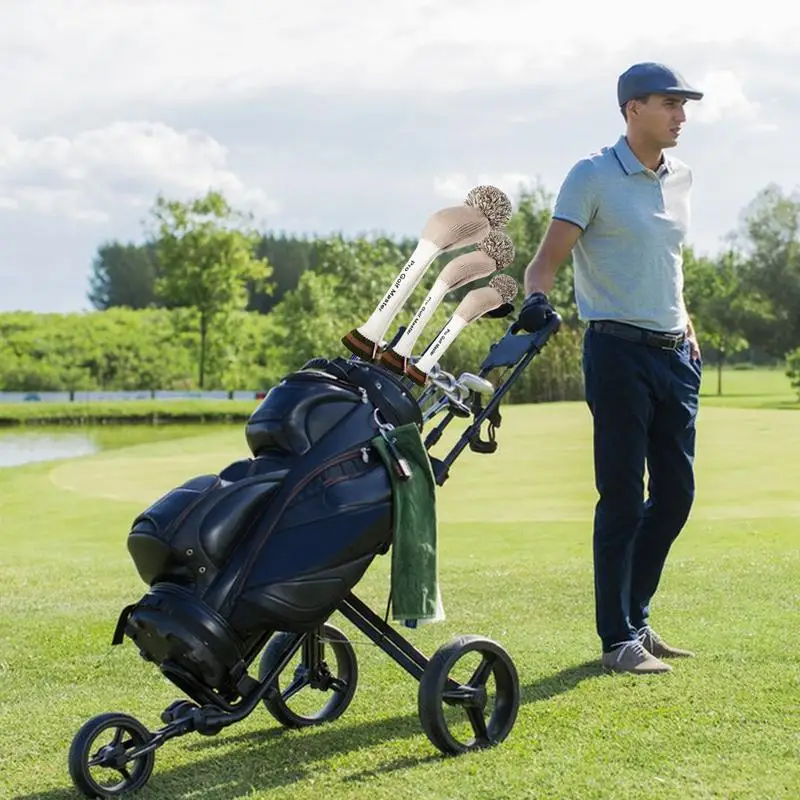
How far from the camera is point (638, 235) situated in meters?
4.68

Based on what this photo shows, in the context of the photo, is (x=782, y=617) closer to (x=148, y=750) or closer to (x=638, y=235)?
(x=638, y=235)

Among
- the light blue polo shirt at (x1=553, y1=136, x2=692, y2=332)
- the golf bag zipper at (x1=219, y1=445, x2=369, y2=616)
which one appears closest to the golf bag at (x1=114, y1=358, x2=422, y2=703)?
the golf bag zipper at (x1=219, y1=445, x2=369, y2=616)

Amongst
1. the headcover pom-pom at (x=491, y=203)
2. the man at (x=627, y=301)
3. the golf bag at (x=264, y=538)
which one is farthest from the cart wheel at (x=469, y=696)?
the headcover pom-pom at (x=491, y=203)

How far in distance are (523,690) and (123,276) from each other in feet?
286

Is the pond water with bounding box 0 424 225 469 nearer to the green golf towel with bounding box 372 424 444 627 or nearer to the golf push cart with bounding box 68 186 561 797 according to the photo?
the golf push cart with bounding box 68 186 561 797

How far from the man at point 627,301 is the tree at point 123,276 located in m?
81.3

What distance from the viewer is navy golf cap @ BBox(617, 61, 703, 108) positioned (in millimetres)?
4562

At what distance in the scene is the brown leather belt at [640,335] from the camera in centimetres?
468

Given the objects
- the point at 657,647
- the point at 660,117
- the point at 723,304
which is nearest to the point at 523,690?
the point at 657,647

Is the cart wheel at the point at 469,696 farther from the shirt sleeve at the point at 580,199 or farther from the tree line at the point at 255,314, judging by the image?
the tree line at the point at 255,314

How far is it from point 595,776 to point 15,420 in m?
36.7

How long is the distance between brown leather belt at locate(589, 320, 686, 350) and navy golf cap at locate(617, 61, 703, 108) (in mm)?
758

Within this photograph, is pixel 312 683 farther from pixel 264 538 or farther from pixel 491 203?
pixel 491 203

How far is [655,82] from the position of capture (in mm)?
4562
